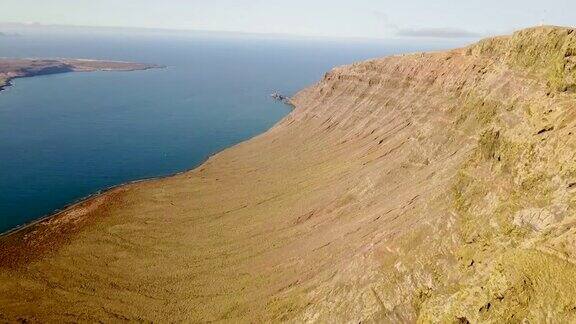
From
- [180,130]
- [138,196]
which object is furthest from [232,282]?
[180,130]

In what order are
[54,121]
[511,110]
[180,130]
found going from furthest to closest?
1. [54,121]
2. [180,130]
3. [511,110]

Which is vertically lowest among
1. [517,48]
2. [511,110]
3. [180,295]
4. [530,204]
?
[180,295]

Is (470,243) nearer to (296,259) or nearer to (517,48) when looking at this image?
(296,259)

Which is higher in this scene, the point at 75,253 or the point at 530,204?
the point at 530,204

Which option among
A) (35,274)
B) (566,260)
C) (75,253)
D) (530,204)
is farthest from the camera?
(75,253)

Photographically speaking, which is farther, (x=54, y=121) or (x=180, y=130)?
(x=54, y=121)

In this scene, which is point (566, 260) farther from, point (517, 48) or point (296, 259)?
point (517, 48)
